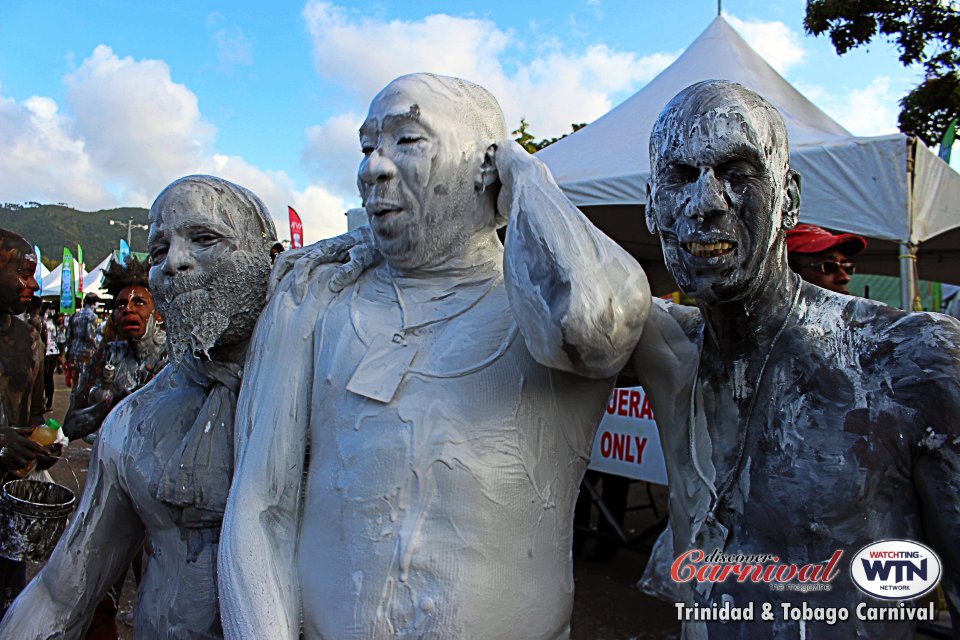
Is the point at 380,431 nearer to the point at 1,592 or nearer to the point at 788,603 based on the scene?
the point at 788,603

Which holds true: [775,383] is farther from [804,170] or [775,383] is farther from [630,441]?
[804,170]

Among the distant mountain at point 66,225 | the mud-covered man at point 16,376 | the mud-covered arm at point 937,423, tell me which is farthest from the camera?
the distant mountain at point 66,225

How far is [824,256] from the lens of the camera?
2.73 meters

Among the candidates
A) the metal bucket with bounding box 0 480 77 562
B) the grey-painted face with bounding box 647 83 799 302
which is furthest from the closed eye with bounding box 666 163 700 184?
the metal bucket with bounding box 0 480 77 562

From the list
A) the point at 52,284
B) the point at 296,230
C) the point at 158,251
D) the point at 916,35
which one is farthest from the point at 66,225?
the point at 158,251

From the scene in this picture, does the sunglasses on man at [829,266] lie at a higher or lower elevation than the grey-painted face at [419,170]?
higher

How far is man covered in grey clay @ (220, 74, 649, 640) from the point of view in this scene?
1237 millimetres

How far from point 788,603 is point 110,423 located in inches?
60.1

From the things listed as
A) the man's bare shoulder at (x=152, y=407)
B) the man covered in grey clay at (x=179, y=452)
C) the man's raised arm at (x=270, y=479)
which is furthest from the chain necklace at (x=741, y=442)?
the man's bare shoulder at (x=152, y=407)

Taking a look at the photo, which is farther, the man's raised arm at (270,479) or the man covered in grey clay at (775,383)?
the man's raised arm at (270,479)

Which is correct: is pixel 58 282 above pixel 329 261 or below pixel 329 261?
above

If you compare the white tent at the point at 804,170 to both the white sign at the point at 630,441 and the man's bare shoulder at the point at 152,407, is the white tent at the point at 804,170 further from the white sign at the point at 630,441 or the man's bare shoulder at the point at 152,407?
the man's bare shoulder at the point at 152,407

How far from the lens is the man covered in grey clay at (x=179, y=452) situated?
5.05 feet

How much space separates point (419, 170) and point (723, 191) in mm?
575
